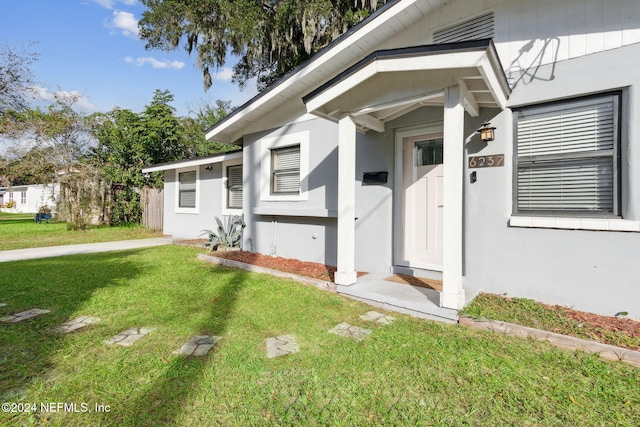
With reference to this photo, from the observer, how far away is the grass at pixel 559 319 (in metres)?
2.93

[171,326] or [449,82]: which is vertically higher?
[449,82]

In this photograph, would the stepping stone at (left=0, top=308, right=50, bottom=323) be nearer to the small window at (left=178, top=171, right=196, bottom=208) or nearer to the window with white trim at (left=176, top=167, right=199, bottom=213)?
the window with white trim at (left=176, top=167, right=199, bottom=213)

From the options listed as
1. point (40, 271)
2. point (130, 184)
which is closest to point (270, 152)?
point (40, 271)

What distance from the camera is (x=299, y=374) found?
2.45 metres

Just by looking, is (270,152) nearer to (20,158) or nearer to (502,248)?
(502,248)

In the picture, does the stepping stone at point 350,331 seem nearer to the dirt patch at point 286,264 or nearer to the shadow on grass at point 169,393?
the shadow on grass at point 169,393

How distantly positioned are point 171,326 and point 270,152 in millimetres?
4661

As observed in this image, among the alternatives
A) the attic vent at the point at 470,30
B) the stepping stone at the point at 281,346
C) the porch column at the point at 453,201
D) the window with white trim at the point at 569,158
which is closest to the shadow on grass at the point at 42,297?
the stepping stone at the point at 281,346

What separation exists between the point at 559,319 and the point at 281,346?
301cm

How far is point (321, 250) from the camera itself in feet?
20.2

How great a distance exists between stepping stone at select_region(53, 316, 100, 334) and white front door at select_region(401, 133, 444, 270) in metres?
4.40

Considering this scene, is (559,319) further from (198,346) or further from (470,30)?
(470,30)

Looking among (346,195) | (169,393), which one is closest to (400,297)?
(346,195)

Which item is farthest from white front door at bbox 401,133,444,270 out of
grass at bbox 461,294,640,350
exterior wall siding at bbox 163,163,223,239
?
exterior wall siding at bbox 163,163,223,239
